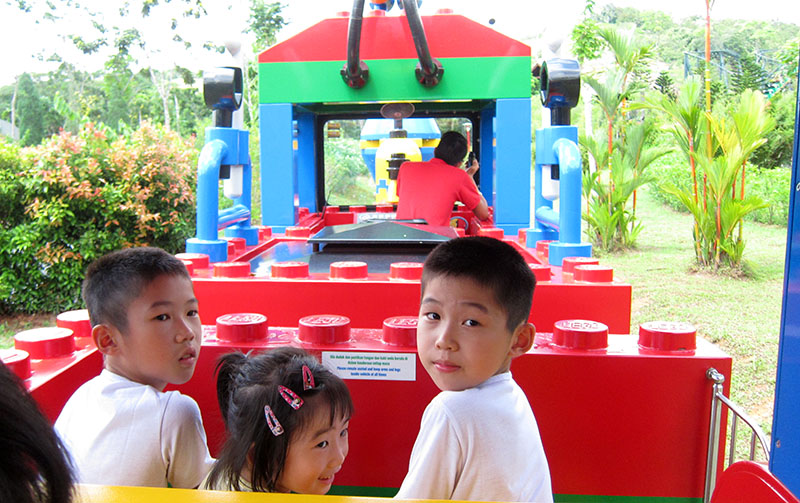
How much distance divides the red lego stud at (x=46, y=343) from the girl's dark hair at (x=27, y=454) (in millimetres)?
1457

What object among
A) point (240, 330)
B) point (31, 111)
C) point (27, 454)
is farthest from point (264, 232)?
point (31, 111)

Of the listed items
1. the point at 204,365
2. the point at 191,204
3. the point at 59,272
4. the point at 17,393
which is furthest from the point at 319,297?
the point at 191,204

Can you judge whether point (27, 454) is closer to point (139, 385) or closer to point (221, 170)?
point (139, 385)

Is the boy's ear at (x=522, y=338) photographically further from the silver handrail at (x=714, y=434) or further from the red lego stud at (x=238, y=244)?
the red lego stud at (x=238, y=244)

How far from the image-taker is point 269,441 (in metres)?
1.42

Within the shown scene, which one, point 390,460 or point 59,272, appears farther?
point 59,272

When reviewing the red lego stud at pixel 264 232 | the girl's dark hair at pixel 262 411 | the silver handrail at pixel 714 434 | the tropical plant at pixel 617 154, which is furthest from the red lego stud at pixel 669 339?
the tropical plant at pixel 617 154

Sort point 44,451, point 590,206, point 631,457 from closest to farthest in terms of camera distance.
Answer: point 44,451, point 631,457, point 590,206

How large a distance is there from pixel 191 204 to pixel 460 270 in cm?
685

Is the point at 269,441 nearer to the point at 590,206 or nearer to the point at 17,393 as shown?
the point at 17,393

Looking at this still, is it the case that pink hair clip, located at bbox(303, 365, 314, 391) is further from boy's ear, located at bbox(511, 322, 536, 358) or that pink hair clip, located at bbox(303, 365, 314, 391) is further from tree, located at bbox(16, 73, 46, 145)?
tree, located at bbox(16, 73, 46, 145)

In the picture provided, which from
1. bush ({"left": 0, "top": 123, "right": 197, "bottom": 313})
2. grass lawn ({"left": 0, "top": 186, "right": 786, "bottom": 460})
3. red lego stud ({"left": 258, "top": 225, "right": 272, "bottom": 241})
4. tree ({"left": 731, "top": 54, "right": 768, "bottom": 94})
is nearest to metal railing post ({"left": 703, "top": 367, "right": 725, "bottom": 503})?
grass lawn ({"left": 0, "top": 186, "right": 786, "bottom": 460})

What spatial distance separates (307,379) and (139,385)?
1.29ft

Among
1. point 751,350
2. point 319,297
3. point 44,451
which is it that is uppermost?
point 44,451
